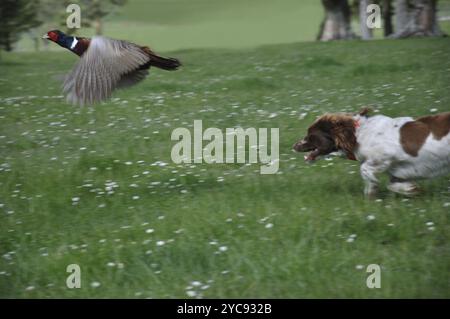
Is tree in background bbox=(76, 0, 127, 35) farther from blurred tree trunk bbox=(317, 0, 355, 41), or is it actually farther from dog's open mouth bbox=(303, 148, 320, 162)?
dog's open mouth bbox=(303, 148, 320, 162)

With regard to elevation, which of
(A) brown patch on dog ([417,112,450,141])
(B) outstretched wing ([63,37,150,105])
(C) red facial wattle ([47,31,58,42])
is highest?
(C) red facial wattle ([47,31,58,42])

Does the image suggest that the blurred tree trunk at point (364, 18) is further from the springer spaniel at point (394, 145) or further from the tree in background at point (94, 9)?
the springer spaniel at point (394, 145)

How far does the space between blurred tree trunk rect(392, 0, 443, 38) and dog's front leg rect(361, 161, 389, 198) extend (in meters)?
22.3

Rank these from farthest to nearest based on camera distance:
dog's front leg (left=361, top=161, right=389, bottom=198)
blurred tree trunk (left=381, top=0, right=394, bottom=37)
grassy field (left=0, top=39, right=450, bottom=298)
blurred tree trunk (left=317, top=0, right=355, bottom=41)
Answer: blurred tree trunk (left=381, top=0, right=394, bottom=37) < blurred tree trunk (left=317, top=0, right=355, bottom=41) < dog's front leg (left=361, top=161, right=389, bottom=198) < grassy field (left=0, top=39, right=450, bottom=298)

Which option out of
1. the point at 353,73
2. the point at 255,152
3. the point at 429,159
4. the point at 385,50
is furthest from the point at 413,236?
the point at 385,50

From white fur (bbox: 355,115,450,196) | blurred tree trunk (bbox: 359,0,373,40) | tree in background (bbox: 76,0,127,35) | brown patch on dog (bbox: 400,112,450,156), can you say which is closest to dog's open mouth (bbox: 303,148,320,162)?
white fur (bbox: 355,115,450,196)

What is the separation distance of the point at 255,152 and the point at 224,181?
1521mm

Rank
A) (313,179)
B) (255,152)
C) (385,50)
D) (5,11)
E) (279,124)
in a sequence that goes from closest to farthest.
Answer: (313,179), (255,152), (279,124), (385,50), (5,11)

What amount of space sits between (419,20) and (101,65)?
23.0 m

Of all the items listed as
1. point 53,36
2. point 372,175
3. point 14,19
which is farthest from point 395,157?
point 14,19

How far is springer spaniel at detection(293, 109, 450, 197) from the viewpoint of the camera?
27.7 feet

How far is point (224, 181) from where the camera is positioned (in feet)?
32.1

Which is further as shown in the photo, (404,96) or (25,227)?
(404,96)

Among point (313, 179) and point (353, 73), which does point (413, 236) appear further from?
point (353, 73)
